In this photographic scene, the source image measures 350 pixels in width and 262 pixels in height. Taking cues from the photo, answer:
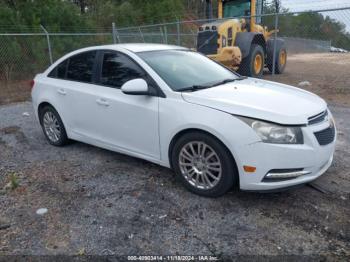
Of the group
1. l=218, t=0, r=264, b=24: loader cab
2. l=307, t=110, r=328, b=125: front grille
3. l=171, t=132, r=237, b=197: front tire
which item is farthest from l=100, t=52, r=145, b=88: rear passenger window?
l=218, t=0, r=264, b=24: loader cab

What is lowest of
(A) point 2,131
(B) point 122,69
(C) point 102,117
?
(A) point 2,131

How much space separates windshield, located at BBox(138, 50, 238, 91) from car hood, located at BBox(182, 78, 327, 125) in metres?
0.26

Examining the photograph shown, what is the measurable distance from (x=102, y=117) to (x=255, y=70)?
28.1ft

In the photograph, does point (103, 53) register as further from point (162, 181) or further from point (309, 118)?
point (309, 118)

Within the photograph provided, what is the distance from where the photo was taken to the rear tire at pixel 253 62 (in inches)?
448

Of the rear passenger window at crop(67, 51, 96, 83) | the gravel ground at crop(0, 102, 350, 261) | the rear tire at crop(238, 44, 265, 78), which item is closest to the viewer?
the gravel ground at crop(0, 102, 350, 261)

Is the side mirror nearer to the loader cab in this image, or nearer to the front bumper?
the front bumper

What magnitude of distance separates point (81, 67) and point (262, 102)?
2713 millimetres

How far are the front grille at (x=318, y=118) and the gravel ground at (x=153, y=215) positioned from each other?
802 millimetres

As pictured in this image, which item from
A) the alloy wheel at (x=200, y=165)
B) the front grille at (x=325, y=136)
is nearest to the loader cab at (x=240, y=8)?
the front grille at (x=325, y=136)

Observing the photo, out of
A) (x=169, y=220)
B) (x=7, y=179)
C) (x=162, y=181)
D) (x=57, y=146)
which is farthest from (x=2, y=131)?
(x=169, y=220)

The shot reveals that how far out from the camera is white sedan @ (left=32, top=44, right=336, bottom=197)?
325cm

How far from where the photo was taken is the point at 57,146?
5.52 meters

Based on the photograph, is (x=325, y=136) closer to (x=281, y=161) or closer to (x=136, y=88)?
(x=281, y=161)
